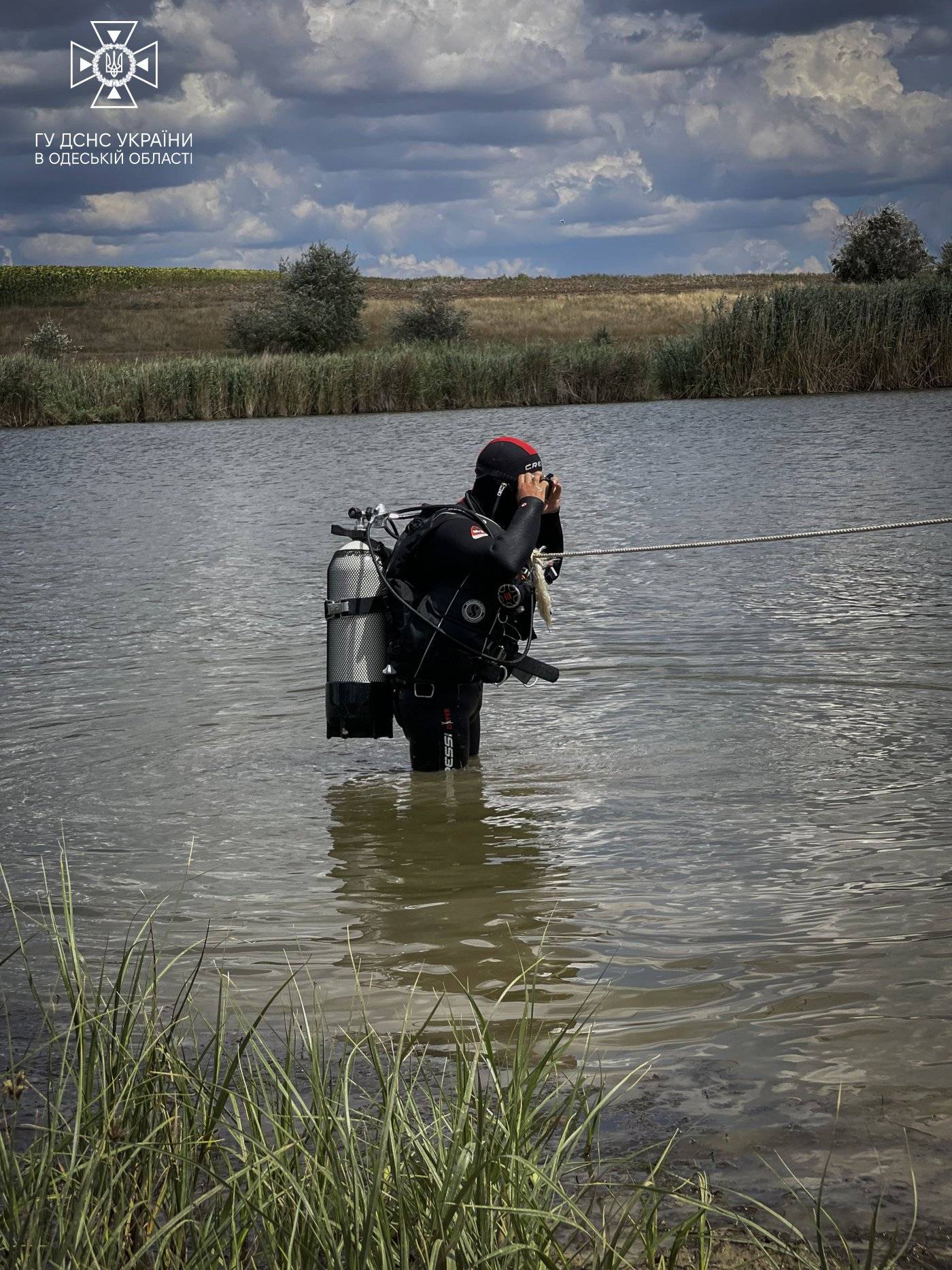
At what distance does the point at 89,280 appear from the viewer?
10219 centimetres

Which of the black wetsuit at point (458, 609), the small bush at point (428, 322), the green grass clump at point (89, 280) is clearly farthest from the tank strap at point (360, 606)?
the green grass clump at point (89, 280)

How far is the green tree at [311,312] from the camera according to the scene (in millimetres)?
57062

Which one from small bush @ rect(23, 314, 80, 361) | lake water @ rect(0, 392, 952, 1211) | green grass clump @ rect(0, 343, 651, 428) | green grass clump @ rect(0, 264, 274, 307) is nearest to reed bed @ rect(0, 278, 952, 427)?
green grass clump @ rect(0, 343, 651, 428)

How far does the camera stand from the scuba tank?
559cm

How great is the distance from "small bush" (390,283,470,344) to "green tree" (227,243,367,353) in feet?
5.20

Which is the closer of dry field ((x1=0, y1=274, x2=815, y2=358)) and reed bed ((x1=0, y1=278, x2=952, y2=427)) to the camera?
reed bed ((x1=0, y1=278, x2=952, y2=427))

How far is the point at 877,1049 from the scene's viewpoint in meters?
3.26

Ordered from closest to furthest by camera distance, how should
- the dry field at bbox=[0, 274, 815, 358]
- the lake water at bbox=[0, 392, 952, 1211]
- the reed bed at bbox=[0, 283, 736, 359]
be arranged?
1. the lake water at bbox=[0, 392, 952, 1211]
2. the reed bed at bbox=[0, 283, 736, 359]
3. the dry field at bbox=[0, 274, 815, 358]

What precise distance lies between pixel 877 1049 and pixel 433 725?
2775mm

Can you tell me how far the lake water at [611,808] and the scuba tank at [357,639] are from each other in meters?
0.46

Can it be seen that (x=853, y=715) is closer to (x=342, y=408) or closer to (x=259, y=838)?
(x=259, y=838)

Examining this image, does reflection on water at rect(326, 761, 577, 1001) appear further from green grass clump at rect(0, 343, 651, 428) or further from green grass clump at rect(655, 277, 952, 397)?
green grass clump at rect(0, 343, 651, 428)

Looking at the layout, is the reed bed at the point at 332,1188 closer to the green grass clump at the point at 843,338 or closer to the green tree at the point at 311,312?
the green grass clump at the point at 843,338

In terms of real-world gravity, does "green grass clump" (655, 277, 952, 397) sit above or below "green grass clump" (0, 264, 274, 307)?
below
